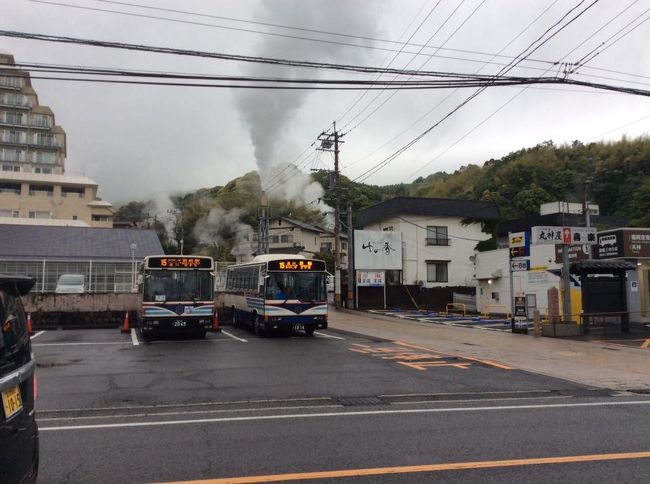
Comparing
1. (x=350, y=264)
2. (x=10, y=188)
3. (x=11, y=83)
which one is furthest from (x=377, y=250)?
(x=11, y=83)

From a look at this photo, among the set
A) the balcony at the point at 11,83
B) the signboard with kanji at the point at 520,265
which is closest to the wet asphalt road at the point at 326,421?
the signboard with kanji at the point at 520,265

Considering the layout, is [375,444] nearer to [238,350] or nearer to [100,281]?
[238,350]

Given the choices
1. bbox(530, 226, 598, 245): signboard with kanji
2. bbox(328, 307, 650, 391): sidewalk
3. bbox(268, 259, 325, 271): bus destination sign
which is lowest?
bbox(328, 307, 650, 391): sidewalk

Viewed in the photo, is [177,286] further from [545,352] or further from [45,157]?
[45,157]

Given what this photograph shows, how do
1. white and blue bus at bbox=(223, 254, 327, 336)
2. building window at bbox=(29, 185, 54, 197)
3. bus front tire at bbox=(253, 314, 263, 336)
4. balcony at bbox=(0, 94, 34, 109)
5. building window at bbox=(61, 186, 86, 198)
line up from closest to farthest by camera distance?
1. white and blue bus at bbox=(223, 254, 327, 336)
2. bus front tire at bbox=(253, 314, 263, 336)
3. building window at bbox=(29, 185, 54, 197)
4. building window at bbox=(61, 186, 86, 198)
5. balcony at bbox=(0, 94, 34, 109)

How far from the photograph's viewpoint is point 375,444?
6.11m

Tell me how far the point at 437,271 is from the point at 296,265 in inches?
1089

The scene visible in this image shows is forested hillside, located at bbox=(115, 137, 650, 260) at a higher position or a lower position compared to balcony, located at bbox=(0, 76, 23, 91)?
lower

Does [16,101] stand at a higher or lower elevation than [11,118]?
higher

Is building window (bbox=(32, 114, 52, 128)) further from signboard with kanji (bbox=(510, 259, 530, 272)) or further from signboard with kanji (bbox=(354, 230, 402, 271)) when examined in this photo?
signboard with kanji (bbox=(510, 259, 530, 272))

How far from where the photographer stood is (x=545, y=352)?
1577cm

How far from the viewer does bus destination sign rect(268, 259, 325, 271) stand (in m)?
19.4

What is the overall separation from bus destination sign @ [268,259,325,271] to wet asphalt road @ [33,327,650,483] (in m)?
6.16

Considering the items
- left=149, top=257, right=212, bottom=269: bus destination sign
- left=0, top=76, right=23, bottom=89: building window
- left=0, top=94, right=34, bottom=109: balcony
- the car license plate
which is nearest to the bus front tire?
left=149, top=257, right=212, bottom=269: bus destination sign
